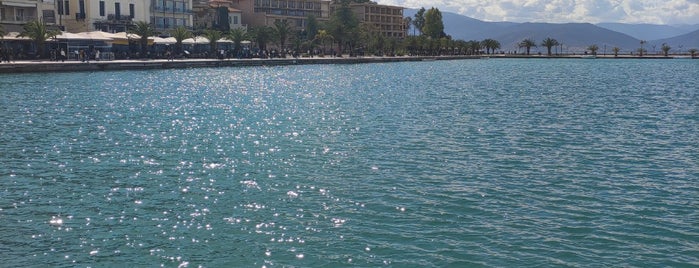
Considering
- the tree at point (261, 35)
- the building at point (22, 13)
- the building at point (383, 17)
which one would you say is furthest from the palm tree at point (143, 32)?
the building at point (383, 17)

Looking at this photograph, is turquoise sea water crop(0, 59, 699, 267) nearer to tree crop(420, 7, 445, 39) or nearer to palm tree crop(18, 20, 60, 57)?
palm tree crop(18, 20, 60, 57)

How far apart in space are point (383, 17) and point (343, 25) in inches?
1807

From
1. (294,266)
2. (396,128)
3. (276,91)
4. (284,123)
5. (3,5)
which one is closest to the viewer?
(294,266)

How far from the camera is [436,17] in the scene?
18325cm

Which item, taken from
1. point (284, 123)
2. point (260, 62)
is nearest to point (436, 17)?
point (260, 62)

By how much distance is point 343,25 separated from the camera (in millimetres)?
130000

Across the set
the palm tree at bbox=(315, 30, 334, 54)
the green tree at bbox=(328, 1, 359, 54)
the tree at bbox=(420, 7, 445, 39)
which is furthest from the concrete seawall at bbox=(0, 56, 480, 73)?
the tree at bbox=(420, 7, 445, 39)

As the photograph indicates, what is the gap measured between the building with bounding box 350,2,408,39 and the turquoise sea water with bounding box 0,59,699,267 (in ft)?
428

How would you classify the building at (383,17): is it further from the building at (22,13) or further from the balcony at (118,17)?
the building at (22,13)

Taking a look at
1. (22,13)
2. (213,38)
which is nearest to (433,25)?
(213,38)

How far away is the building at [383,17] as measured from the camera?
166375 millimetres

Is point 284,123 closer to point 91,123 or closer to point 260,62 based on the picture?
point 91,123

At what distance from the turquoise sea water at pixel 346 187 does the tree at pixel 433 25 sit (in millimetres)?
145557

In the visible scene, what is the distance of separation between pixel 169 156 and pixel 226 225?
9.36 metres
